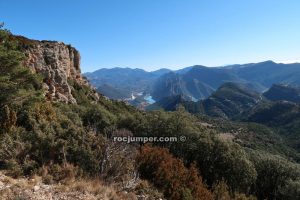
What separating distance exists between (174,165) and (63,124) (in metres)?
6.54

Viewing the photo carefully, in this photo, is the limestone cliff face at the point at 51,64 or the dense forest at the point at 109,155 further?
the limestone cliff face at the point at 51,64

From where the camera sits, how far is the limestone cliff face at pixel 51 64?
42819 millimetres

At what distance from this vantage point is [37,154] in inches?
460

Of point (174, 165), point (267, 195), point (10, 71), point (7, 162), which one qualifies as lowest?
point (267, 195)

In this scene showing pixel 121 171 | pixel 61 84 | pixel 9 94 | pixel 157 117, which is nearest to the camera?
pixel 121 171

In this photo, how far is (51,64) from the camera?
163 feet

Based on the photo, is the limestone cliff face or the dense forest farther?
the limestone cliff face

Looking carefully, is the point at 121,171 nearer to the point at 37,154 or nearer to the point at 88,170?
the point at 88,170

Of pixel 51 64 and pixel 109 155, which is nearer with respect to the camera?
pixel 109 155

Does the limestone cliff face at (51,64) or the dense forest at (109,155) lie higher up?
the limestone cliff face at (51,64)

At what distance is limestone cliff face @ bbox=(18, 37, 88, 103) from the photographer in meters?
42.8

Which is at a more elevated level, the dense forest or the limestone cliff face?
the limestone cliff face

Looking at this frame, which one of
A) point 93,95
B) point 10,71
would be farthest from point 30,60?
point 10,71

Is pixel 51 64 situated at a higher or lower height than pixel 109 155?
higher
